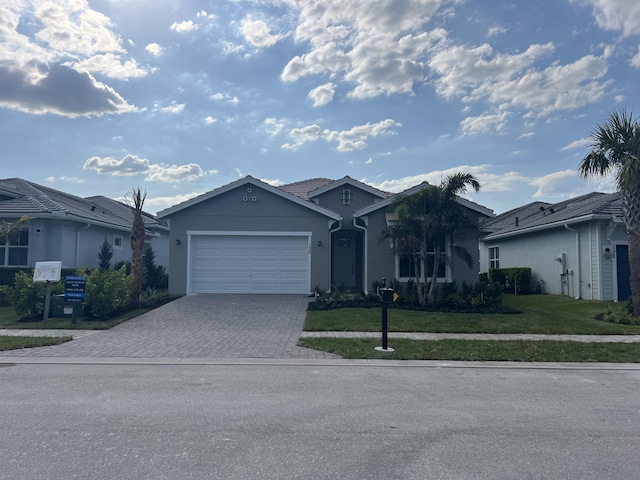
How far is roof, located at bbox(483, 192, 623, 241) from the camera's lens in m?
18.5

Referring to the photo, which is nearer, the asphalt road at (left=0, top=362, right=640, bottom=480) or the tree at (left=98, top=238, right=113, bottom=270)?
the asphalt road at (left=0, top=362, right=640, bottom=480)

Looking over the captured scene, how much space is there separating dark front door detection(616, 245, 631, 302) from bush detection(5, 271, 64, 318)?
62.5 ft

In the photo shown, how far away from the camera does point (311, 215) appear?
19016mm

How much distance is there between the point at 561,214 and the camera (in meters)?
22.0

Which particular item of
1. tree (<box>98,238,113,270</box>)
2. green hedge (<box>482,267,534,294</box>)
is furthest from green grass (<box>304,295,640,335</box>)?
tree (<box>98,238,113,270</box>)

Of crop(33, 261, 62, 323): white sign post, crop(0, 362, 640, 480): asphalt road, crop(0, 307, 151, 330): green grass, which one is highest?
crop(33, 261, 62, 323): white sign post

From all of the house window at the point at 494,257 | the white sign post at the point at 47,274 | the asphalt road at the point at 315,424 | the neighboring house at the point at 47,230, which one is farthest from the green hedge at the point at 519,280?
the white sign post at the point at 47,274

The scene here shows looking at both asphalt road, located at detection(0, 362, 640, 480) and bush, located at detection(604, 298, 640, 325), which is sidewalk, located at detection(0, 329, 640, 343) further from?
asphalt road, located at detection(0, 362, 640, 480)

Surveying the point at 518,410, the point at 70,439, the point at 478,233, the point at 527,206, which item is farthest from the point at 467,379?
the point at 527,206

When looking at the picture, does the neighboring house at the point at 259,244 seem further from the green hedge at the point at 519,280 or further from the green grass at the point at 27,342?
the green grass at the point at 27,342

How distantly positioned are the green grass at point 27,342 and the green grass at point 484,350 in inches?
199

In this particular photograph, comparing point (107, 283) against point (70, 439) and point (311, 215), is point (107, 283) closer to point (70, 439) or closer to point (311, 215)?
point (311, 215)

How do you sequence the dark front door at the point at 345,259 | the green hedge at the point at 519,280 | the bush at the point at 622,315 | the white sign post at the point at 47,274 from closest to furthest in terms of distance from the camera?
the white sign post at the point at 47,274 < the bush at the point at 622,315 < the dark front door at the point at 345,259 < the green hedge at the point at 519,280

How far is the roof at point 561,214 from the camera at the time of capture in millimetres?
18531
